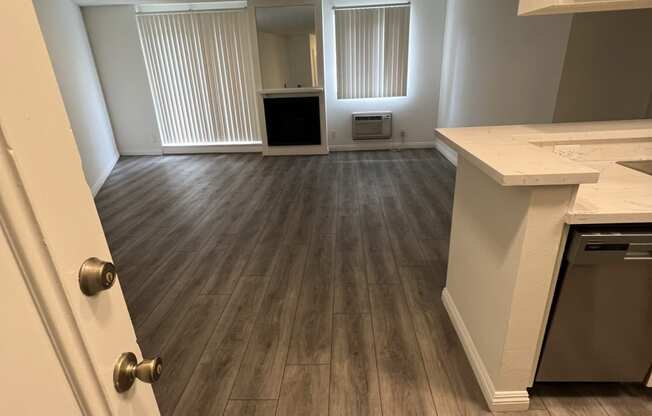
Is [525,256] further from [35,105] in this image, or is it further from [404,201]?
[404,201]

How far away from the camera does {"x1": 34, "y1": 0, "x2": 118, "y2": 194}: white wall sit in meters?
4.30

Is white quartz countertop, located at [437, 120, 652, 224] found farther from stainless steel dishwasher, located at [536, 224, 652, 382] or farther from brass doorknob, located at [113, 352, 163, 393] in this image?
brass doorknob, located at [113, 352, 163, 393]

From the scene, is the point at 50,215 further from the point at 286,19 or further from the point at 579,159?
the point at 286,19

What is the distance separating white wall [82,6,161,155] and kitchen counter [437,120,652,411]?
567cm

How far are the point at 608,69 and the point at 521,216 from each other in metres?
1.96

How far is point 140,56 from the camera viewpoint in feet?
18.5

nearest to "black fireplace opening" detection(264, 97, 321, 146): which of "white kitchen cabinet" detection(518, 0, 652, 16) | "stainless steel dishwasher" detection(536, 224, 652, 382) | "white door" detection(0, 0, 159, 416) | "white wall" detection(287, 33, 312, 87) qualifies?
"white wall" detection(287, 33, 312, 87)

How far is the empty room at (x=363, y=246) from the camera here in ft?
1.39

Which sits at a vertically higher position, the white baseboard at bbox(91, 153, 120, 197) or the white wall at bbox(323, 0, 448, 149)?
the white wall at bbox(323, 0, 448, 149)

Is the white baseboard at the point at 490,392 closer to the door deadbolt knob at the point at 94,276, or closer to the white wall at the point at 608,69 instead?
the door deadbolt knob at the point at 94,276

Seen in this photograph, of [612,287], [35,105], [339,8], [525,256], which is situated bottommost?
[612,287]

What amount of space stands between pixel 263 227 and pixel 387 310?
5.05 ft

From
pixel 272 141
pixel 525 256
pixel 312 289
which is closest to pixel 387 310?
pixel 312 289

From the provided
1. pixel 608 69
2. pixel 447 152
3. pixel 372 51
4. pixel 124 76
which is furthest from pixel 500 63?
pixel 124 76
